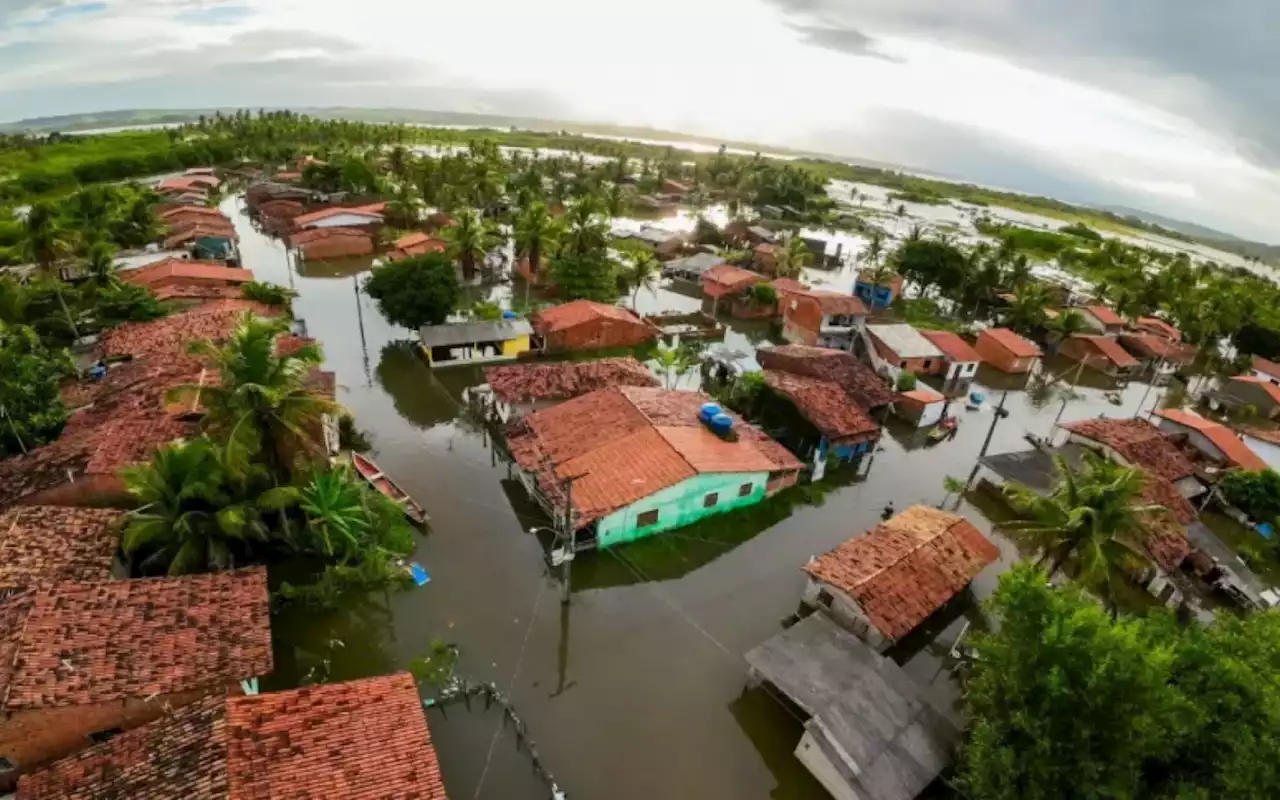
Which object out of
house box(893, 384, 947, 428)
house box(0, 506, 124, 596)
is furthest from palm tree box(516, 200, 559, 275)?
house box(0, 506, 124, 596)

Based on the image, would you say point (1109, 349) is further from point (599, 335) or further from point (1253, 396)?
point (599, 335)

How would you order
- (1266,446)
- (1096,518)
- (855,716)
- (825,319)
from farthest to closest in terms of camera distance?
(825,319)
(1266,446)
(1096,518)
(855,716)

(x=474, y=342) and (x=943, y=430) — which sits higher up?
(x=474, y=342)

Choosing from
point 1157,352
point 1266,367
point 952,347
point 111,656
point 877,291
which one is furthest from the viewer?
point 877,291

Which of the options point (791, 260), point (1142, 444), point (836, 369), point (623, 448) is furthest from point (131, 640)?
point (791, 260)

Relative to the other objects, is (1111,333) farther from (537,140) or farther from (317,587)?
(537,140)

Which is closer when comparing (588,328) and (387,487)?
(387,487)
